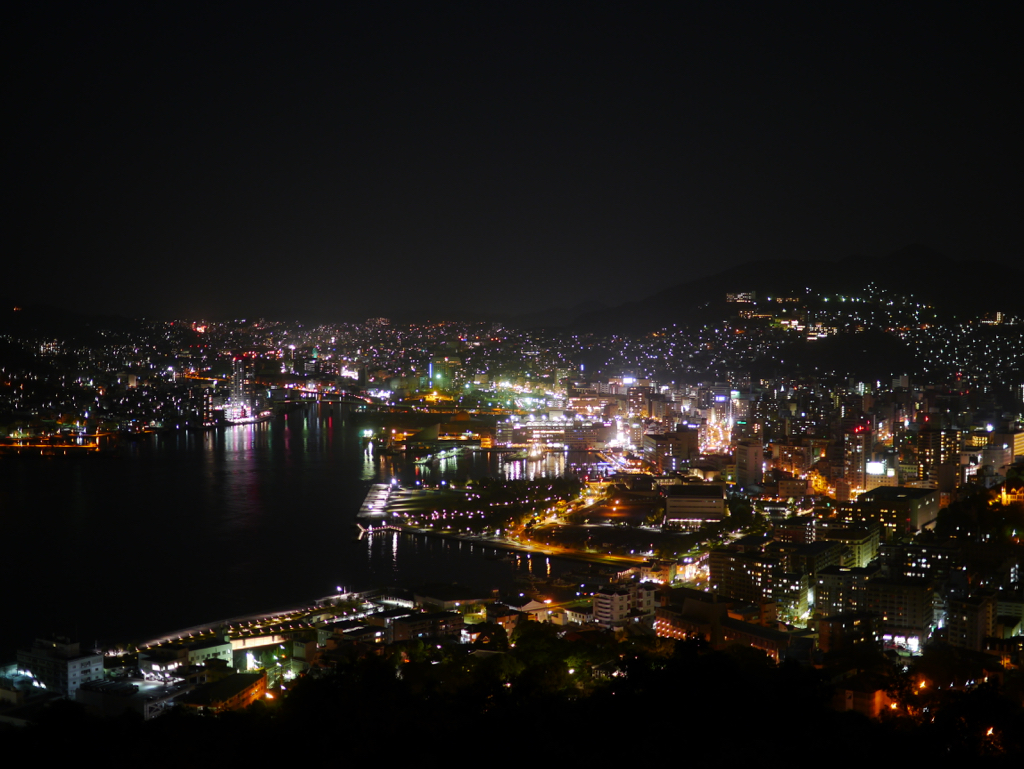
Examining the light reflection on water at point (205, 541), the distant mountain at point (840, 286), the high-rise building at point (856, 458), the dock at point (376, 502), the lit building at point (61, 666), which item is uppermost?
the distant mountain at point (840, 286)

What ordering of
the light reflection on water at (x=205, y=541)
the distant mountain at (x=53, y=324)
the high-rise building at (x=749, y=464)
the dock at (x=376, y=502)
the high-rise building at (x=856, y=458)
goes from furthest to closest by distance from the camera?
the distant mountain at (x=53, y=324), the high-rise building at (x=749, y=464), the high-rise building at (x=856, y=458), the dock at (x=376, y=502), the light reflection on water at (x=205, y=541)

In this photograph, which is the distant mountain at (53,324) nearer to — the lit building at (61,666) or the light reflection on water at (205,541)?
the light reflection on water at (205,541)

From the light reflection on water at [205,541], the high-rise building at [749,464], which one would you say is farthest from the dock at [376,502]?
the high-rise building at [749,464]

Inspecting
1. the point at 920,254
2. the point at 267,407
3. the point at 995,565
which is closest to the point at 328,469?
the point at 995,565

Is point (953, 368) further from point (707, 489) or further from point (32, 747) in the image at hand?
point (32, 747)

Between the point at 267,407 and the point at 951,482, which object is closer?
the point at 951,482

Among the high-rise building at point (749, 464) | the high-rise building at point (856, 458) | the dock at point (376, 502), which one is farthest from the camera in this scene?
the high-rise building at point (749, 464)

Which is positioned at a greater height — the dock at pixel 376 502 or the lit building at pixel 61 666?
the lit building at pixel 61 666

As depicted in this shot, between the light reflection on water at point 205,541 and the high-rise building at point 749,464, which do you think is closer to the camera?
the light reflection on water at point 205,541

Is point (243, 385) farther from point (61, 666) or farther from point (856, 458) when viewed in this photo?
point (61, 666)
